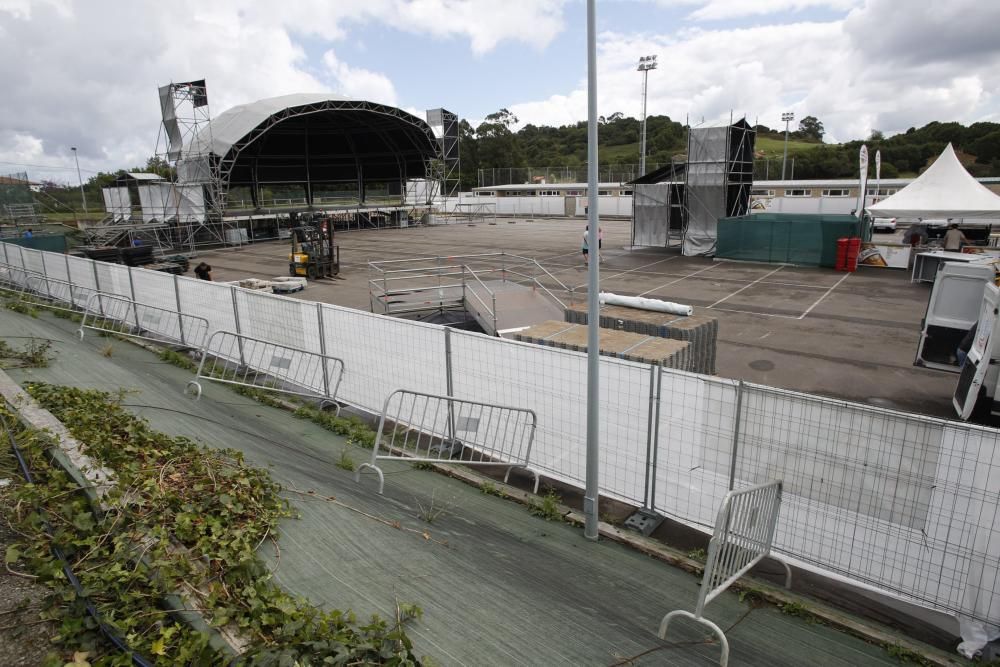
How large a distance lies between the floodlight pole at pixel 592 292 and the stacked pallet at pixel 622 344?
2244 millimetres

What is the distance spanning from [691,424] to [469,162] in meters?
105

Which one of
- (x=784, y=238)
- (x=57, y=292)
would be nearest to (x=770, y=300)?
(x=784, y=238)

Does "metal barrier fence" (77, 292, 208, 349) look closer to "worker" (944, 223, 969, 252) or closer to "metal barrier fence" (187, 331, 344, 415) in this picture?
"metal barrier fence" (187, 331, 344, 415)

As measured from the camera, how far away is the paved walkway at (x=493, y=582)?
12.6ft

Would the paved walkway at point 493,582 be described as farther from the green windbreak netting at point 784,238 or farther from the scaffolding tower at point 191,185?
the scaffolding tower at point 191,185

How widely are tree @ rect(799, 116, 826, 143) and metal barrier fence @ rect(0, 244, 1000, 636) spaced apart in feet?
494

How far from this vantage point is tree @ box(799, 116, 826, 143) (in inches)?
5256

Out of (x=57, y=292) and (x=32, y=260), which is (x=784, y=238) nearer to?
(x=57, y=292)

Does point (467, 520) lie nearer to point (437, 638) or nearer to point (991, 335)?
point (437, 638)

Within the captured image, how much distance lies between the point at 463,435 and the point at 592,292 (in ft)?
10.2

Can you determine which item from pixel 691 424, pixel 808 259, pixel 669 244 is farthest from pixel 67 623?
pixel 669 244

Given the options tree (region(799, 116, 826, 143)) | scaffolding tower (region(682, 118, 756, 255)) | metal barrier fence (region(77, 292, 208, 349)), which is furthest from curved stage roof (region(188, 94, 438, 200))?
tree (region(799, 116, 826, 143))

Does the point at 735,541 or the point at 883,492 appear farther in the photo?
A: the point at 735,541

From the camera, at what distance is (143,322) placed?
13461mm
